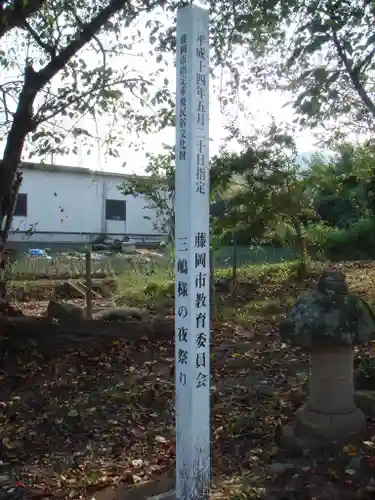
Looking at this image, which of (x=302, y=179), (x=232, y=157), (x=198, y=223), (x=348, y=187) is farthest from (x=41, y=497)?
(x=348, y=187)

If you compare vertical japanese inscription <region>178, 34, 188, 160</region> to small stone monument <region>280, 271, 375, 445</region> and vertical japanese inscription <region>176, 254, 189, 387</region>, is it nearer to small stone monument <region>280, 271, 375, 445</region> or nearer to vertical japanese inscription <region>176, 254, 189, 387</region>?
vertical japanese inscription <region>176, 254, 189, 387</region>

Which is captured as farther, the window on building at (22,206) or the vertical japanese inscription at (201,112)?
the window on building at (22,206)

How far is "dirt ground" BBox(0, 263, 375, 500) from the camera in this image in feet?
13.5

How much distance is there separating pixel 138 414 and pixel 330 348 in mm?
2387

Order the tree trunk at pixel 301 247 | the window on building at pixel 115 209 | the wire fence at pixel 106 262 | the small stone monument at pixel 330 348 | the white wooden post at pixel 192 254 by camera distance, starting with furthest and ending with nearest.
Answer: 1. the window on building at pixel 115 209
2. the wire fence at pixel 106 262
3. the tree trunk at pixel 301 247
4. the small stone monument at pixel 330 348
5. the white wooden post at pixel 192 254

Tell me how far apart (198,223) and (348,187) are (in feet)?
66.9

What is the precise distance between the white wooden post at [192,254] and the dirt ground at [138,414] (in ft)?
2.12


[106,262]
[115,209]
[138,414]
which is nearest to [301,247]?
[106,262]

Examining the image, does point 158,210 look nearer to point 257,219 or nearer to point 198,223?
point 257,219

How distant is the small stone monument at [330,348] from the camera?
4.31 m

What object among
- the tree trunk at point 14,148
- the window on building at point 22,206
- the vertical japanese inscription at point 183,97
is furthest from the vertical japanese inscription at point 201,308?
the window on building at point 22,206

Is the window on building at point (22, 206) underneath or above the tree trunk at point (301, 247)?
above

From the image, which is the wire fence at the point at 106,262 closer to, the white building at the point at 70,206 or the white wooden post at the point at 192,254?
the white building at the point at 70,206

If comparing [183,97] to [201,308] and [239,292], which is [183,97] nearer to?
[201,308]
